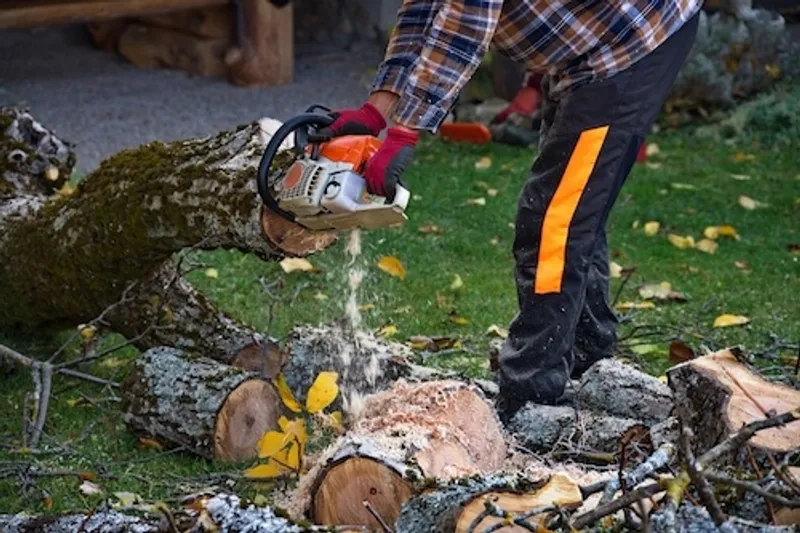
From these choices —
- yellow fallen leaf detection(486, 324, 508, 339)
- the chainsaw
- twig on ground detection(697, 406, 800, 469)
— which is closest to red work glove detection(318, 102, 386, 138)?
the chainsaw

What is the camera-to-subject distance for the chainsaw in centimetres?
295

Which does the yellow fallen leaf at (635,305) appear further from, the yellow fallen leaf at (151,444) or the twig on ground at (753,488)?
the twig on ground at (753,488)

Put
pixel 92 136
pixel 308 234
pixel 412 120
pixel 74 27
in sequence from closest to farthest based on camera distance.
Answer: pixel 412 120
pixel 308 234
pixel 92 136
pixel 74 27

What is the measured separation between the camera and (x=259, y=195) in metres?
3.23

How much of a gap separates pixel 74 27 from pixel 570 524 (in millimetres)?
8112

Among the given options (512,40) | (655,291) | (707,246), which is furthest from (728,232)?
(512,40)

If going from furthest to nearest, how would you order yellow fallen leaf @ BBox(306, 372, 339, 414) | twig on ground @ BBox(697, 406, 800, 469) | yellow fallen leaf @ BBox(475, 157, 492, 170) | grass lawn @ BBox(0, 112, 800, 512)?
yellow fallen leaf @ BBox(475, 157, 492, 170), grass lawn @ BBox(0, 112, 800, 512), yellow fallen leaf @ BBox(306, 372, 339, 414), twig on ground @ BBox(697, 406, 800, 469)

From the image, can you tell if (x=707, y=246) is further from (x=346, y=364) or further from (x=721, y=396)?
(x=721, y=396)

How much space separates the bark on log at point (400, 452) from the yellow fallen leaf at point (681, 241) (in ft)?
9.04

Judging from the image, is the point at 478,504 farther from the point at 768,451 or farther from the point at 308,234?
the point at 308,234

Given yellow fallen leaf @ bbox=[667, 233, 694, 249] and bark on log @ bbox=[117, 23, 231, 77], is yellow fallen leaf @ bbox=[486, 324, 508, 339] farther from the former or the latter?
bark on log @ bbox=[117, 23, 231, 77]

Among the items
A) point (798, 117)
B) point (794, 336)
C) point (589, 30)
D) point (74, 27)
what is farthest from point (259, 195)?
point (74, 27)

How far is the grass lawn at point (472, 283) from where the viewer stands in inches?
144

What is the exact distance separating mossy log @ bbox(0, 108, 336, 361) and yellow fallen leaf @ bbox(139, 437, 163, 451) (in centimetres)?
31
